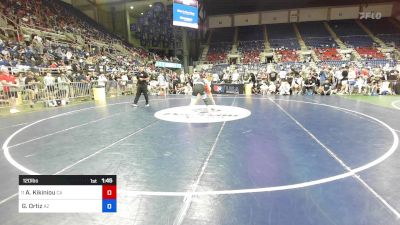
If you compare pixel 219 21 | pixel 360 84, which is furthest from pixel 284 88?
pixel 219 21

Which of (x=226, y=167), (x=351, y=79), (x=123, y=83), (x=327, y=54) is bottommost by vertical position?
(x=226, y=167)

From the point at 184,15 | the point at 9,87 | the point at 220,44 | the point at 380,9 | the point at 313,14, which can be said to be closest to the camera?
the point at 9,87

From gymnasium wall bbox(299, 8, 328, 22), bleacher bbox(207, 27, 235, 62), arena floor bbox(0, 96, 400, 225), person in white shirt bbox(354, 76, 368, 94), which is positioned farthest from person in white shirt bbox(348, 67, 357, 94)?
gymnasium wall bbox(299, 8, 328, 22)

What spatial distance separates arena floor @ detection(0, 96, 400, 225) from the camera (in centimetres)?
272

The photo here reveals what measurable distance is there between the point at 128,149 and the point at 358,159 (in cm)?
393

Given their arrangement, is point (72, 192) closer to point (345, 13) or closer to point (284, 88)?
point (284, 88)

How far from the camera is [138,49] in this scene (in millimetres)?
33219

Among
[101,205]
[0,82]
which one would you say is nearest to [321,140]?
[101,205]

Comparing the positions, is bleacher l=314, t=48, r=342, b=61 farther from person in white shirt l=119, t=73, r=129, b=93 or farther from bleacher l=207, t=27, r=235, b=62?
person in white shirt l=119, t=73, r=129, b=93

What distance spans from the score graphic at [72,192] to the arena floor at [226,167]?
85 centimetres

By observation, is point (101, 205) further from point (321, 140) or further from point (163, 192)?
point (321, 140)

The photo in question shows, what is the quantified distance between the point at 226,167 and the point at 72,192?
2479 mm

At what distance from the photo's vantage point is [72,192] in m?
1.86

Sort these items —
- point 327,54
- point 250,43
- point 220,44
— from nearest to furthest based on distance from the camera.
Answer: point 327,54 → point 250,43 → point 220,44
